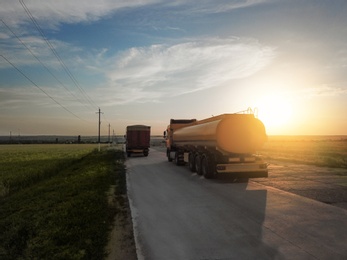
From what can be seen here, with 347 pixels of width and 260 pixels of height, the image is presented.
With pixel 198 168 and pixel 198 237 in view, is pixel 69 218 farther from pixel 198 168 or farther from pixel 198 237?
pixel 198 168

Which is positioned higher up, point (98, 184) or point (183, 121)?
point (183, 121)

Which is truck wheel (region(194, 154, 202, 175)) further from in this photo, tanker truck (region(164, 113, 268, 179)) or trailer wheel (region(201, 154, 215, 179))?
trailer wheel (region(201, 154, 215, 179))

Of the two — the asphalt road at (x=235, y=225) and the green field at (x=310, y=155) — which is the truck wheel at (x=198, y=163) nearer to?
the green field at (x=310, y=155)

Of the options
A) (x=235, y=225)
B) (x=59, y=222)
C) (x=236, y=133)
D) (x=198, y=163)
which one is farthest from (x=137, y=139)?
(x=235, y=225)

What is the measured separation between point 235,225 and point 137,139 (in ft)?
90.8

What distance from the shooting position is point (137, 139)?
34031mm

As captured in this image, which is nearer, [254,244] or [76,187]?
[254,244]

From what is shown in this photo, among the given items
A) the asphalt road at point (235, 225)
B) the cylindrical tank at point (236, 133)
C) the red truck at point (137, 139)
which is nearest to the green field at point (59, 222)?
the asphalt road at point (235, 225)

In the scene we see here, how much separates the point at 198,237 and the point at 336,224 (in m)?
3.39

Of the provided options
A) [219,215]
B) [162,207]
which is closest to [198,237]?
[219,215]

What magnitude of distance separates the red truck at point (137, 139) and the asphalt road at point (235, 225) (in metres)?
22.7

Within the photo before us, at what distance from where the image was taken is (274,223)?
23.4 feet

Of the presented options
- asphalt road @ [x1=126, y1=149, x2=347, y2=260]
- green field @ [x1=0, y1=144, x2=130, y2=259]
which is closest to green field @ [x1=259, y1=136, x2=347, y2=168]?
asphalt road @ [x1=126, y1=149, x2=347, y2=260]

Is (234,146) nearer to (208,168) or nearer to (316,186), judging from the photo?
(208,168)
